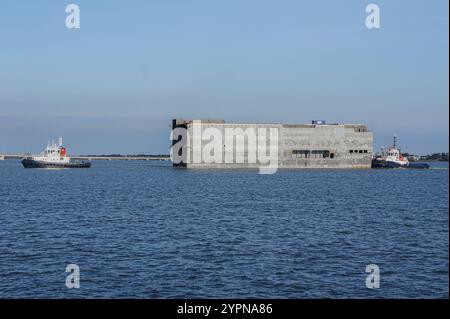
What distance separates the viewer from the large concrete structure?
184500 mm

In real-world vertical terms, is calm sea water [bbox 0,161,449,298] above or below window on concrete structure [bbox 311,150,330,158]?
below

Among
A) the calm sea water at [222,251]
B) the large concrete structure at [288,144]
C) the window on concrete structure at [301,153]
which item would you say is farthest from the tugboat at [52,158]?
the calm sea water at [222,251]

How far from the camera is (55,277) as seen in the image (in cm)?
2605

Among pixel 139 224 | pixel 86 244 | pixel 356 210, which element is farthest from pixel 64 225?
pixel 356 210

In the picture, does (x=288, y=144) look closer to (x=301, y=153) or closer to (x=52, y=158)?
(x=301, y=153)

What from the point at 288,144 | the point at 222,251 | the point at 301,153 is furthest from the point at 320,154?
the point at 222,251

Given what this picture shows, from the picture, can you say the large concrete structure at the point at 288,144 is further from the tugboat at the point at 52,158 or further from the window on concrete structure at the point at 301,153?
the tugboat at the point at 52,158

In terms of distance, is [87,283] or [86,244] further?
[86,244]

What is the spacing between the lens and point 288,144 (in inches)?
7608

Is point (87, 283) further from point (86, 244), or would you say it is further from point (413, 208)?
point (413, 208)

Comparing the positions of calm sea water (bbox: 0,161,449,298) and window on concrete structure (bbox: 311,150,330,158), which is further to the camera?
window on concrete structure (bbox: 311,150,330,158)

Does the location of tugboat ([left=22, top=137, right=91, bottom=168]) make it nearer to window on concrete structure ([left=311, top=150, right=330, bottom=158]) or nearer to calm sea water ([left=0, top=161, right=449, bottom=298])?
window on concrete structure ([left=311, top=150, right=330, bottom=158])

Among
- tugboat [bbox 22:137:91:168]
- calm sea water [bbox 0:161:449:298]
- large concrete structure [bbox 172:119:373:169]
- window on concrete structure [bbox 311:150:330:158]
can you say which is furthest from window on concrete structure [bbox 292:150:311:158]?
calm sea water [bbox 0:161:449:298]
